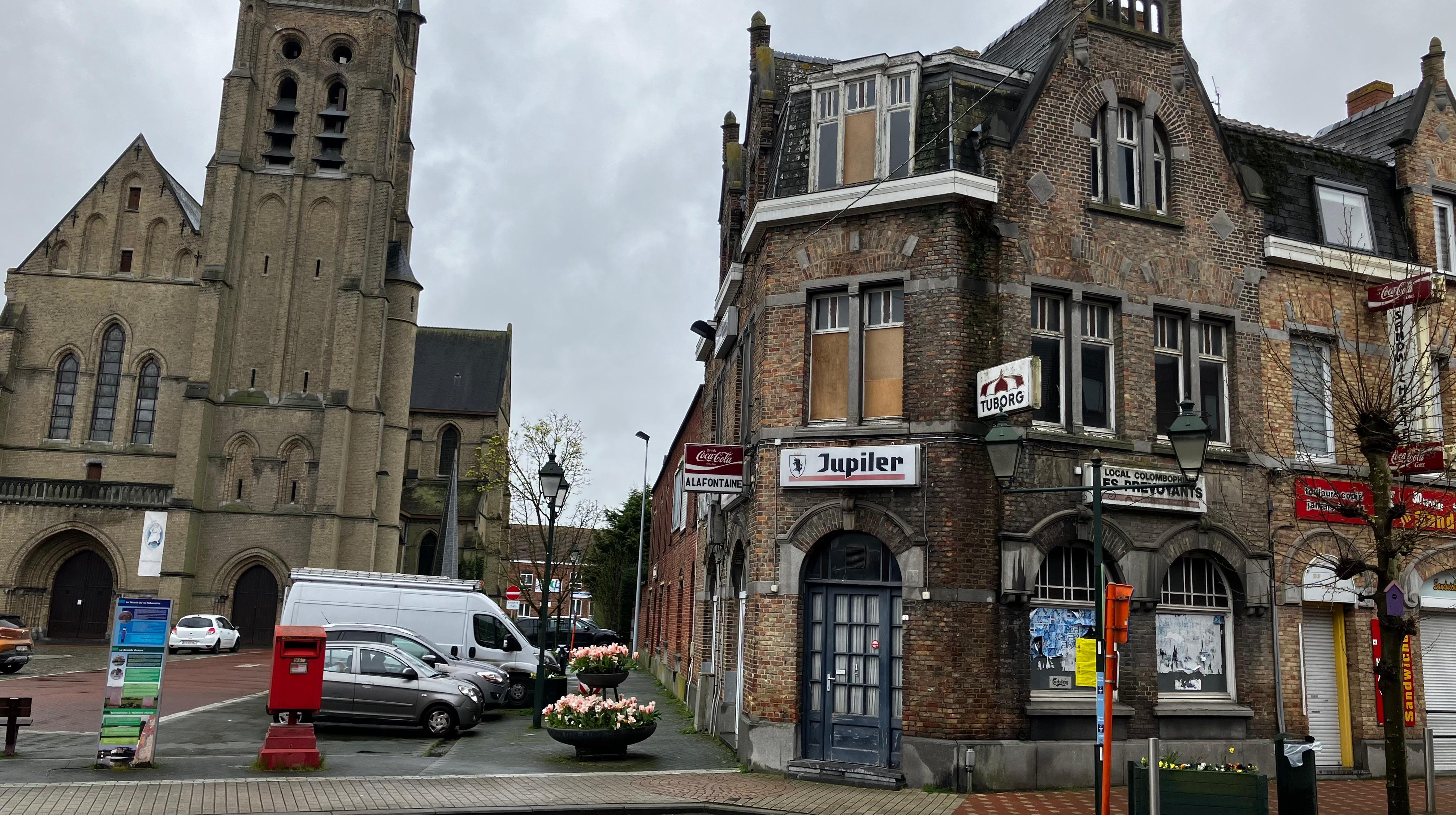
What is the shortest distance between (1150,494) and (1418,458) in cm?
425

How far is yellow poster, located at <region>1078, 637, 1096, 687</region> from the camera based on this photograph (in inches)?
432

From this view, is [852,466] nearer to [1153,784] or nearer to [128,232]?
[1153,784]

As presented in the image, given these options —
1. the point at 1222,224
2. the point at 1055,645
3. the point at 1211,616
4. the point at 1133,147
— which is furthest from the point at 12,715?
the point at 1222,224

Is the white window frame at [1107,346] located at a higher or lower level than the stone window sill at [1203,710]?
higher

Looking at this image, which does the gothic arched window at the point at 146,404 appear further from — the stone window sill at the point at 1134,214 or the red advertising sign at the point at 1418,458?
the red advertising sign at the point at 1418,458

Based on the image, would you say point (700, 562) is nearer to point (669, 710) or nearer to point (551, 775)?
point (669, 710)

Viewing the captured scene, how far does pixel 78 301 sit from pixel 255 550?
1432cm

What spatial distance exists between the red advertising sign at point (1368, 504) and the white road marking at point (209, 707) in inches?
679

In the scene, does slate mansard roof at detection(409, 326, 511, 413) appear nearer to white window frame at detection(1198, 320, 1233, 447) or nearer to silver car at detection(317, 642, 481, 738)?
silver car at detection(317, 642, 481, 738)

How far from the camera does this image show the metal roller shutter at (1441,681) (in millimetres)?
16969

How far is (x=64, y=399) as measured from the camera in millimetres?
50812

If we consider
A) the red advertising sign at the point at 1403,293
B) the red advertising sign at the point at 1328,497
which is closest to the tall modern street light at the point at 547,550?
the red advertising sign at the point at 1328,497

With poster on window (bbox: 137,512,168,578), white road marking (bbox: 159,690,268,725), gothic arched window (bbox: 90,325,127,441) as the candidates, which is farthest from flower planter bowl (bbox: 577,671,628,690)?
gothic arched window (bbox: 90,325,127,441)

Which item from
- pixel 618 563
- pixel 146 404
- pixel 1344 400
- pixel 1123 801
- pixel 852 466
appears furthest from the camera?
pixel 618 563
